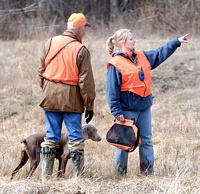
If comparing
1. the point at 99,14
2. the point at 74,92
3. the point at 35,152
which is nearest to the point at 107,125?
the point at 35,152

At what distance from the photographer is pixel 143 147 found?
6.47 meters

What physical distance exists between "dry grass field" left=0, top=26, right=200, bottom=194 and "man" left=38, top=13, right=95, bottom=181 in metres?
0.34

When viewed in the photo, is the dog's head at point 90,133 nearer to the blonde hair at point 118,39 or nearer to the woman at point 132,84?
the woman at point 132,84

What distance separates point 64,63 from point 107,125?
3743 millimetres

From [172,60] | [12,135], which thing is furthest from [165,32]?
[12,135]

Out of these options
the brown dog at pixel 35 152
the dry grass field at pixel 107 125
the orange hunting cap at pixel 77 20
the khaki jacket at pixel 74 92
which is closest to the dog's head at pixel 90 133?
the dry grass field at pixel 107 125

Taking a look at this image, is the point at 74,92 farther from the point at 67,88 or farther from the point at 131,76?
the point at 131,76

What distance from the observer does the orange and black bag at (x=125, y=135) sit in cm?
623

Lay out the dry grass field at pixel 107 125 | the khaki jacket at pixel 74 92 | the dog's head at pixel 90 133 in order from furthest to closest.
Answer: the dog's head at pixel 90 133 < the khaki jacket at pixel 74 92 < the dry grass field at pixel 107 125

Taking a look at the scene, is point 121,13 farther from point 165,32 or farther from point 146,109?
point 146,109

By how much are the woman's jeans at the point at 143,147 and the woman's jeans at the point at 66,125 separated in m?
0.58

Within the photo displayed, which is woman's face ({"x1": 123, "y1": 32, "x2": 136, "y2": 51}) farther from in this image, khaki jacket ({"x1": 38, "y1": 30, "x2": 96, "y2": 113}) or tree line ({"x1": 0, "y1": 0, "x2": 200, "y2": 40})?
tree line ({"x1": 0, "y1": 0, "x2": 200, "y2": 40})

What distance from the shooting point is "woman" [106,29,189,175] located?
6.18 metres

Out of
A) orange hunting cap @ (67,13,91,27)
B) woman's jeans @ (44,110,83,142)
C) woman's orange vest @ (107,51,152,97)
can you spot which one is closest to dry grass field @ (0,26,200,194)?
woman's jeans @ (44,110,83,142)
